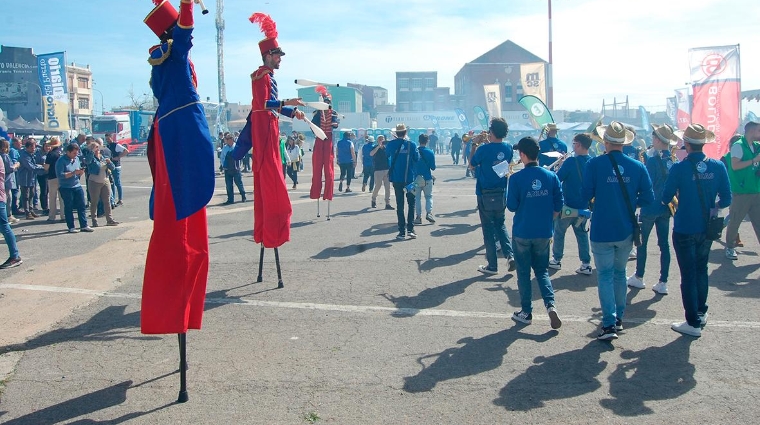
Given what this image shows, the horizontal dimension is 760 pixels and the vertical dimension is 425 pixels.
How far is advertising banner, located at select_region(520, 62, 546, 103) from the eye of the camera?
3566cm

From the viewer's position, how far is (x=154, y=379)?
177 inches

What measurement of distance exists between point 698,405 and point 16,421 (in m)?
4.54

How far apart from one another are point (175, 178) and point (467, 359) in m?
2.71

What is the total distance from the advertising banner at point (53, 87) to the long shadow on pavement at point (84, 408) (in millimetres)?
32493

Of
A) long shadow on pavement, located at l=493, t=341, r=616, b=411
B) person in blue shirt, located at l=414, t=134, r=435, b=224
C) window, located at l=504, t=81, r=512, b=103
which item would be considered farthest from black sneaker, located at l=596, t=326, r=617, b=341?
window, located at l=504, t=81, r=512, b=103

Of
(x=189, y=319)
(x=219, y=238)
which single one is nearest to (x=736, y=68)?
(x=219, y=238)

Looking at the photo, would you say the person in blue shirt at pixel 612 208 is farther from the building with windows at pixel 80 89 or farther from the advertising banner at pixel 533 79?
the building with windows at pixel 80 89

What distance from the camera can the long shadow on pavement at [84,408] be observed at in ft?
12.5

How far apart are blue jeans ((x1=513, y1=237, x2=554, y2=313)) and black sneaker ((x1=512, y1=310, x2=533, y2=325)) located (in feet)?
0.12

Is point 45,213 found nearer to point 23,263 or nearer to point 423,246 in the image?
point 23,263

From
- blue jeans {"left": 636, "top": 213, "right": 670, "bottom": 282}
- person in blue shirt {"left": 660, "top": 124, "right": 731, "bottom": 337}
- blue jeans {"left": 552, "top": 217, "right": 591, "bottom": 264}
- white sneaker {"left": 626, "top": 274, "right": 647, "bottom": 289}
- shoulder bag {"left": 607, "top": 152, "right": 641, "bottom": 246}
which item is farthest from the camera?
blue jeans {"left": 552, "top": 217, "right": 591, "bottom": 264}

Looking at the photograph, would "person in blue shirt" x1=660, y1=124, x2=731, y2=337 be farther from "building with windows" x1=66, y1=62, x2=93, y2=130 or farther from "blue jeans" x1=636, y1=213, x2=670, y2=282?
"building with windows" x1=66, y1=62, x2=93, y2=130

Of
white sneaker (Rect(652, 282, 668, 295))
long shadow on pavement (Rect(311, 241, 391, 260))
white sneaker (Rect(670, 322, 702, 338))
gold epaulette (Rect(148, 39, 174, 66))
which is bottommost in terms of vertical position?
white sneaker (Rect(670, 322, 702, 338))

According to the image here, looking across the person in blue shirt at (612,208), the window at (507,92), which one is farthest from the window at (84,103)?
the person in blue shirt at (612,208)
